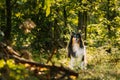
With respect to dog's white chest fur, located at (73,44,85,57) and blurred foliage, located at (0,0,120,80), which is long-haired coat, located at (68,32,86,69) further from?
blurred foliage, located at (0,0,120,80)

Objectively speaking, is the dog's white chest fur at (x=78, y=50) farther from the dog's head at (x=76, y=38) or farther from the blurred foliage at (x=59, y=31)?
the blurred foliage at (x=59, y=31)

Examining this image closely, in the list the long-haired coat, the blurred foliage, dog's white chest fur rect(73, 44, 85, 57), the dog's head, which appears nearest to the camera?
the dog's head

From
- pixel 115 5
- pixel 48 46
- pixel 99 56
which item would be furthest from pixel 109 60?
pixel 115 5

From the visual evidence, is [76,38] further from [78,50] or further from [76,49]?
[78,50]

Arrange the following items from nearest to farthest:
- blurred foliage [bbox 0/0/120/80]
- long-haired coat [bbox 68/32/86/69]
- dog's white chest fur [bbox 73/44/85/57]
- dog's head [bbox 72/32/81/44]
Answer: dog's head [bbox 72/32/81/44], long-haired coat [bbox 68/32/86/69], dog's white chest fur [bbox 73/44/85/57], blurred foliage [bbox 0/0/120/80]

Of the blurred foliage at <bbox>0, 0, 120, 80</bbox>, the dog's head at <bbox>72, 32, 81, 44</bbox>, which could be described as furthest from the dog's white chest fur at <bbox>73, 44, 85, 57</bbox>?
the blurred foliage at <bbox>0, 0, 120, 80</bbox>

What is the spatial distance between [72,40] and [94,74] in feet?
9.90

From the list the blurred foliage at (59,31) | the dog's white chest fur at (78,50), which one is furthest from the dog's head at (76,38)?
the blurred foliage at (59,31)

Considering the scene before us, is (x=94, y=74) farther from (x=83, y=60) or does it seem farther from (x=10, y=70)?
(x=10, y=70)

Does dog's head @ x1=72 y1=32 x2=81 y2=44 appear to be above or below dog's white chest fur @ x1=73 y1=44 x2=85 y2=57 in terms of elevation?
above

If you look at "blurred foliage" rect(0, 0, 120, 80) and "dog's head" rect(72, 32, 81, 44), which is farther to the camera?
"blurred foliage" rect(0, 0, 120, 80)

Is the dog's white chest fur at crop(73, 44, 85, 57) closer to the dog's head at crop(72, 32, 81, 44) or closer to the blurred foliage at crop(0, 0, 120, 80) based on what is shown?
the dog's head at crop(72, 32, 81, 44)

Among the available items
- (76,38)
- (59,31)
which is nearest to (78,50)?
(76,38)

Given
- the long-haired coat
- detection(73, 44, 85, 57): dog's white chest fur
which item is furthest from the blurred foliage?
detection(73, 44, 85, 57): dog's white chest fur
